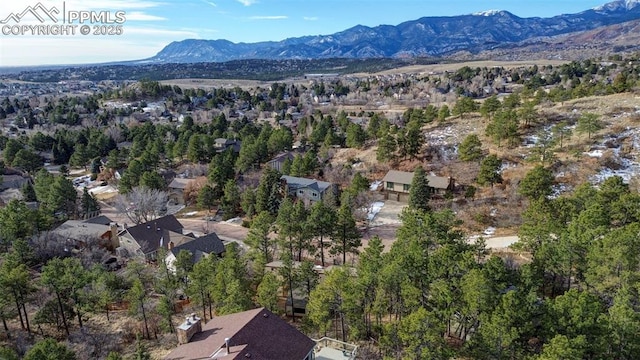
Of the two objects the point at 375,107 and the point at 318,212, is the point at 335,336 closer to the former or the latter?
the point at 318,212

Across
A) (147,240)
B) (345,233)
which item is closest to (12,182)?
(147,240)

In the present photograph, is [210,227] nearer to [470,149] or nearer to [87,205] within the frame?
[87,205]

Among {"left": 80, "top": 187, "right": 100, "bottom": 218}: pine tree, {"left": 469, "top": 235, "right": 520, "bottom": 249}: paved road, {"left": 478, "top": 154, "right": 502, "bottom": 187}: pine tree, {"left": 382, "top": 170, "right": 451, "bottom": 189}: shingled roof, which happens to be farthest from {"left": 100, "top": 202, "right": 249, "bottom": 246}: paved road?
{"left": 478, "top": 154, "right": 502, "bottom": 187}: pine tree

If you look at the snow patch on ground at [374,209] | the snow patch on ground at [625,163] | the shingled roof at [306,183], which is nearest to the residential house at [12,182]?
the shingled roof at [306,183]

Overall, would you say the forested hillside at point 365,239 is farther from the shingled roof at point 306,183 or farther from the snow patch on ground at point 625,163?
the shingled roof at point 306,183

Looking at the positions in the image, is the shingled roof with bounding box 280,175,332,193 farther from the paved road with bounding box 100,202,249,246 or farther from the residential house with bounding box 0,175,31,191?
the residential house with bounding box 0,175,31,191

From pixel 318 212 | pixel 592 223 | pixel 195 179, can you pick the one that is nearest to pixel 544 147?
pixel 592 223
